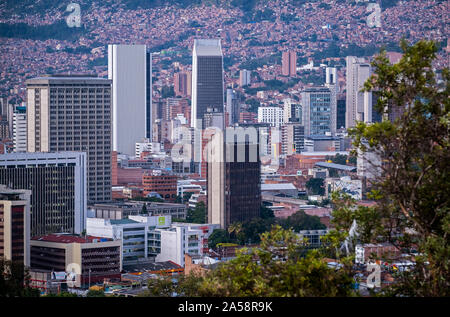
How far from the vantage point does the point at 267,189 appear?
3894cm

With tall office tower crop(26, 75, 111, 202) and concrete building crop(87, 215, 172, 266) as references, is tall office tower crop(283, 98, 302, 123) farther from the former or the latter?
concrete building crop(87, 215, 172, 266)

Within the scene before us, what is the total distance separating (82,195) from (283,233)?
76.0 feet

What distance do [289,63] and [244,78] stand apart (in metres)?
3.75

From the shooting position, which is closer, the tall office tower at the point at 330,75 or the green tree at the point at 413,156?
the green tree at the point at 413,156

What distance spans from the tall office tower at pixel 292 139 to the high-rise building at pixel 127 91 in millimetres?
6711

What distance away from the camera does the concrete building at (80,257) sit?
2134 centimetres

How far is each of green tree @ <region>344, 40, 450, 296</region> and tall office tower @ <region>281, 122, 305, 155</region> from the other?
4482 cm

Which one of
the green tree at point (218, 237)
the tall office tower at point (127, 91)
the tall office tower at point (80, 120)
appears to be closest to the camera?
the green tree at point (218, 237)

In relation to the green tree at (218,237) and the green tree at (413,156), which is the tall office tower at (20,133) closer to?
the green tree at (218,237)

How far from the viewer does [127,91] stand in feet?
172

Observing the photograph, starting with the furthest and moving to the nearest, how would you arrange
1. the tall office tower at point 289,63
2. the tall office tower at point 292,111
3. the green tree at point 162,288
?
the tall office tower at point 289,63 < the tall office tower at point 292,111 < the green tree at point 162,288

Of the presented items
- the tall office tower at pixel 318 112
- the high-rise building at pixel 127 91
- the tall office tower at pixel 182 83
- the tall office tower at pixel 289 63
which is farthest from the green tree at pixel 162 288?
the tall office tower at pixel 289 63

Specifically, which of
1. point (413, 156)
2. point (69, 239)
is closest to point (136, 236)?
point (69, 239)

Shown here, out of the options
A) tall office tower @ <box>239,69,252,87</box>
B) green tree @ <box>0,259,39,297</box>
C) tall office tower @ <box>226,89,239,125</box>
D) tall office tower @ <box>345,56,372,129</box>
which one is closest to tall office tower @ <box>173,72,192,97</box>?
tall office tower @ <box>239,69,252,87</box>
